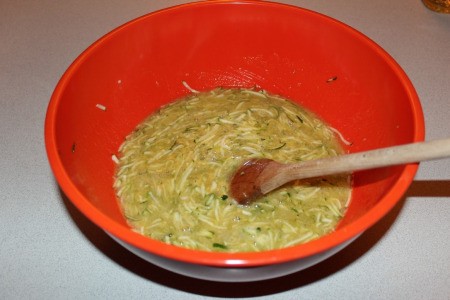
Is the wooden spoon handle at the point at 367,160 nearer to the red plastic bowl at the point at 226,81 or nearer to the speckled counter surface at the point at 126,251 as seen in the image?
the red plastic bowl at the point at 226,81

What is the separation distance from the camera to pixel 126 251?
A: 9.00 feet

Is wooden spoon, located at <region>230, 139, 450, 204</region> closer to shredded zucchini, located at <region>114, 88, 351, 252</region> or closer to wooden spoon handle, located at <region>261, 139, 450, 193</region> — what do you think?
wooden spoon handle, located at <region>261, 139, 450, 193</region>

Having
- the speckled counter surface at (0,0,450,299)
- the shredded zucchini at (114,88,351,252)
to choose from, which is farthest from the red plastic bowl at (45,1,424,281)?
the speckled counter surface at (0,0,450,299)

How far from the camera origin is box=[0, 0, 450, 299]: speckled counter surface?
8.49 ft

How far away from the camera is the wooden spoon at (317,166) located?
184 cm

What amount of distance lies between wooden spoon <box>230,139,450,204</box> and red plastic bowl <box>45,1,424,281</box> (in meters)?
0.19

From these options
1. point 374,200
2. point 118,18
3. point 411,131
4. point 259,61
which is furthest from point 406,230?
point 118,18

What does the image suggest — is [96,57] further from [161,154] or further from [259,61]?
[259,61]

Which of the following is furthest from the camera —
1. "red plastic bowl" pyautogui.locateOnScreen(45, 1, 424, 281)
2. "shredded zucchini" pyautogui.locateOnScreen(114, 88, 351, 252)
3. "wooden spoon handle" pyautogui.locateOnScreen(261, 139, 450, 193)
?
"shredded zucchini" pyautogui.locateOnScreen(114, 88, 351, 252)

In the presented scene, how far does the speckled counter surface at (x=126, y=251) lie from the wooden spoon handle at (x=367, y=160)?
603 mm

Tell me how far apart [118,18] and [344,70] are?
7.54ft

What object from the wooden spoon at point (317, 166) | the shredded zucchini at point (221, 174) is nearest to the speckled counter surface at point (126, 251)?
the shredded zucchini at point (221, 174)

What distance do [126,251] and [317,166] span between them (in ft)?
3.98

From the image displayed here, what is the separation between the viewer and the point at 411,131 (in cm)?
241
